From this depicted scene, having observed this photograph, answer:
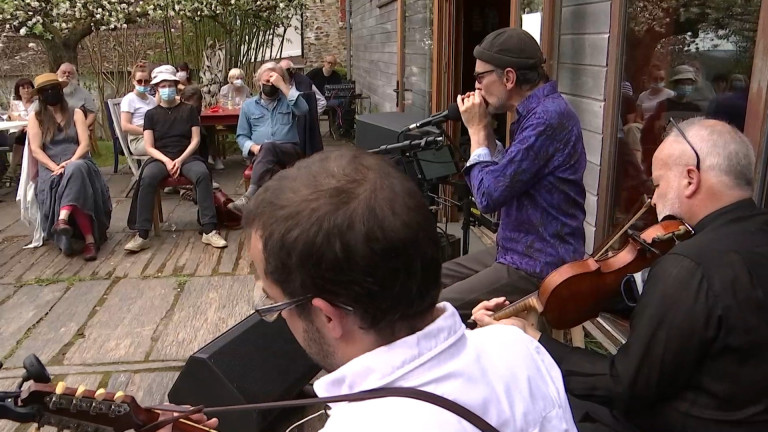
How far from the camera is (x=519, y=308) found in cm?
205

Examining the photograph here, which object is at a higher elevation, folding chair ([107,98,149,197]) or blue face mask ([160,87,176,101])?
blue face mask ([160,87,176,101])

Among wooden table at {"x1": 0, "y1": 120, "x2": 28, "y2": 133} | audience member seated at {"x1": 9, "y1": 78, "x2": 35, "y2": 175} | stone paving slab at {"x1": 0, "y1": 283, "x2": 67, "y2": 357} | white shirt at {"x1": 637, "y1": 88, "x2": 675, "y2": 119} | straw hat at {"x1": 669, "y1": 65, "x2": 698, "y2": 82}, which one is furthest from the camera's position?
audience member seated at {"x1": 9, "y1": 78, "x2": 35, "y2": 175}

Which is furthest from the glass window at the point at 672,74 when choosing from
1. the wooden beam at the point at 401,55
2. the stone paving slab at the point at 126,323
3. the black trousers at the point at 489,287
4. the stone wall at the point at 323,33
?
the stone wall at the point at 323,33

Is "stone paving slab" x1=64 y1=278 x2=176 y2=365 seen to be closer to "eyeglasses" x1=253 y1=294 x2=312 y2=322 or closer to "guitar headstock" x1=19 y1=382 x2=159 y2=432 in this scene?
"guitar headstock" x1=19 y1=382 x2=159 y2=432

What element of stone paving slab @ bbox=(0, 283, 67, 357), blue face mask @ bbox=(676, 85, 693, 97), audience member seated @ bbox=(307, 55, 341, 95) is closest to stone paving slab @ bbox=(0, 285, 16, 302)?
stone paving slab @ bbox=(0, 283, 67, 357)

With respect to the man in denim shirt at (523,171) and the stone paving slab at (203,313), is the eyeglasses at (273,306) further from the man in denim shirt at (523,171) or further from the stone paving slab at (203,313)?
the stone paving slab at (203,313)

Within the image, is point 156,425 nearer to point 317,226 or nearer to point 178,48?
point 317,226

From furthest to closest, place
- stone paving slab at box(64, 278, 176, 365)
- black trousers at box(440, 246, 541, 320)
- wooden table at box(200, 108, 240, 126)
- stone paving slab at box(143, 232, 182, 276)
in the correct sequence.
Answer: wooden table at box(200, 108, 240, 126), stone paving slab at box(143, 232, 182, 276), stone paving slab at box(64, 278, 176, 365), black trousers at box(440, 246, 541, 320)

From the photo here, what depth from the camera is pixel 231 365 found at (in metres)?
2.45

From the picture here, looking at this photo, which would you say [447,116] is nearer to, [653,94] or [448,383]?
[653,94]

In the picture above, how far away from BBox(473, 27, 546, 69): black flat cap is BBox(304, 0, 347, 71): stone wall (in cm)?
1590

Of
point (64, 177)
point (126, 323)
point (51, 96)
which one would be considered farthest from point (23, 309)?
point (51, 96)

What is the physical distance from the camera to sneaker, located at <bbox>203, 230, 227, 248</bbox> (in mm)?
5156

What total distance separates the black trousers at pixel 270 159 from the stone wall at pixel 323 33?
42.0 feet
